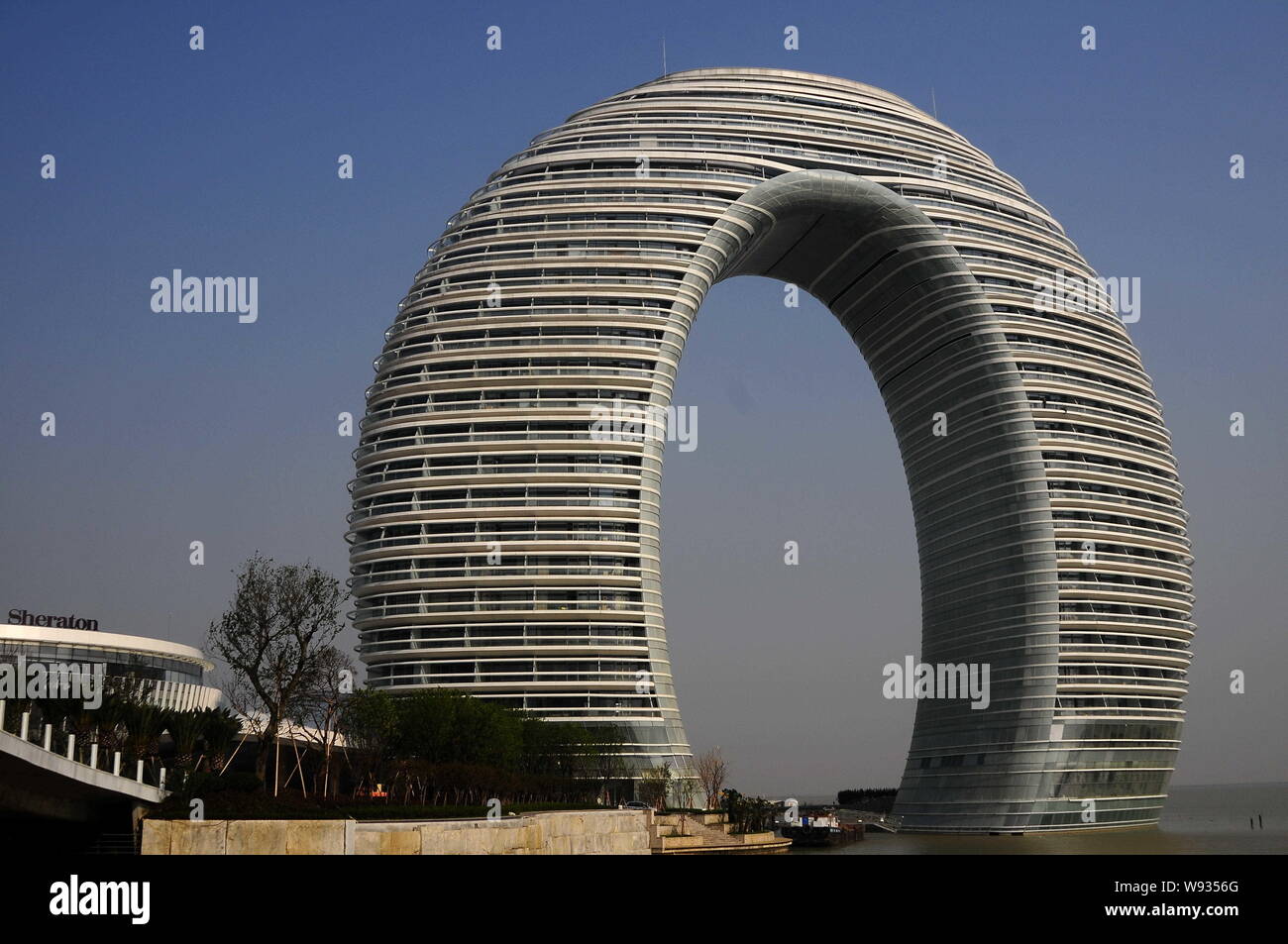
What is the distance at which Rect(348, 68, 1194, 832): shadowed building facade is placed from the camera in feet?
358

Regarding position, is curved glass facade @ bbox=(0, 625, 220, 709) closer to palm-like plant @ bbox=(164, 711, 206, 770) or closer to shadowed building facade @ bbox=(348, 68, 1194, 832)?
shadowed building facade @ bbox=(348, 68, 1194, 832)

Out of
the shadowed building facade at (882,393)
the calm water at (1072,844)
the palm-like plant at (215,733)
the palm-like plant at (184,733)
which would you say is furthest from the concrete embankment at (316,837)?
the shadowed building facade at (882,393)

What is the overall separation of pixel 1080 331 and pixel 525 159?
179 feet

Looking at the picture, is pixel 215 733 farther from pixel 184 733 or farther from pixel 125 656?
pixel 125 656

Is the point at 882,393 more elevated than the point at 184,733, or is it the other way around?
the point at 882,393

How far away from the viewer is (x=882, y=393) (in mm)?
142500

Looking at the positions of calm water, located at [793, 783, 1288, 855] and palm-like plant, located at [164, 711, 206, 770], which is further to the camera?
calm water, located at [793, 783, 1288, 855]

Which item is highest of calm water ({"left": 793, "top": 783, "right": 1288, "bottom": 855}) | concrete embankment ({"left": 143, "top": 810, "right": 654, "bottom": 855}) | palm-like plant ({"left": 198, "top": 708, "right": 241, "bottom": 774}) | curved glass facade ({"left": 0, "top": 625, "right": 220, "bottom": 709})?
curved glass facade ({"left": 0, "top": 625, "right": 220, "bottom": 709})

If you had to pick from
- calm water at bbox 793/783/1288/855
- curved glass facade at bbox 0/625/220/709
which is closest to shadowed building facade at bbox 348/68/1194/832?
calm water at bbox 793/783/1288/855

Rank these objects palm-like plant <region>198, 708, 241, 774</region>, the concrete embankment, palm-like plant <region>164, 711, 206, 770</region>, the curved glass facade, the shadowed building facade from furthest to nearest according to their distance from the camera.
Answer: the shadowed building facade → the curved glass facade → palm-like plant <region>198, 708, 241, 774</region> → palm-like plant <region>164, 711, 206, 770</region> → the concrete embankment

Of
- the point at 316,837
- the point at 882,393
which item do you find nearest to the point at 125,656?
the point at 882,393

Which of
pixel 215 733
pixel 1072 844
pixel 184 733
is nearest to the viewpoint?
pixel 184 733
